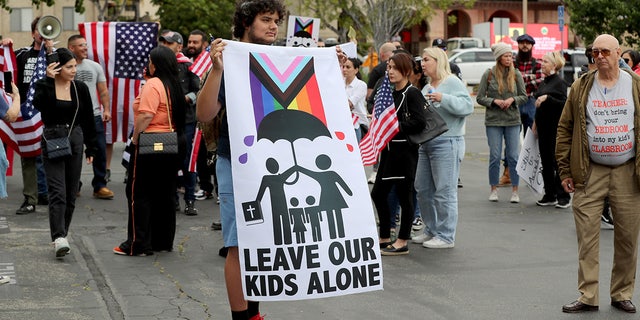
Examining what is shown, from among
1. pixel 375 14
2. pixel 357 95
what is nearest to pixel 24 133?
pixel 357 95

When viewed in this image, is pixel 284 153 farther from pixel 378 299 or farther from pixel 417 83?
pixel 417 83

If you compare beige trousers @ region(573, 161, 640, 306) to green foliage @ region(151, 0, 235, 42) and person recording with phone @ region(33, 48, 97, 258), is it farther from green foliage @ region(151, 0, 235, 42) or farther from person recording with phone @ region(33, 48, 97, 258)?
green foliage @ region(151, 0, 235, 42)

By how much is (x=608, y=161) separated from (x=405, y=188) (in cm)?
251

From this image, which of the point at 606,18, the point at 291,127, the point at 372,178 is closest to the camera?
the point at 291,127

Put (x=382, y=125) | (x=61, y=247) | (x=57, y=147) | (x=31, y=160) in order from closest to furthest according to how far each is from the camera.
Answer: (x=61, y=247) → (x=57, y=147) → (x=382, y=125) → (x=31, y=160)

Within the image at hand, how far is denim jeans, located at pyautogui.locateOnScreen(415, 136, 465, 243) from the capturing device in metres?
9.98

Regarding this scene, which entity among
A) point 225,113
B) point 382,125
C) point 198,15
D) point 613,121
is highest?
Result: point 198,15

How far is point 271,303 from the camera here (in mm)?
7590

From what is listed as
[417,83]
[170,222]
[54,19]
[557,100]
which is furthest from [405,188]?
[54,19]

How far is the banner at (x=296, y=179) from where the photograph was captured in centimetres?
541

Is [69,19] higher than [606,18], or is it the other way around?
[69,19]

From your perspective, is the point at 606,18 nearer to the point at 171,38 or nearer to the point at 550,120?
the point at 550,120

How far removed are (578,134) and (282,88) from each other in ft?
8.68

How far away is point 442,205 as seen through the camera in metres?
9.97
